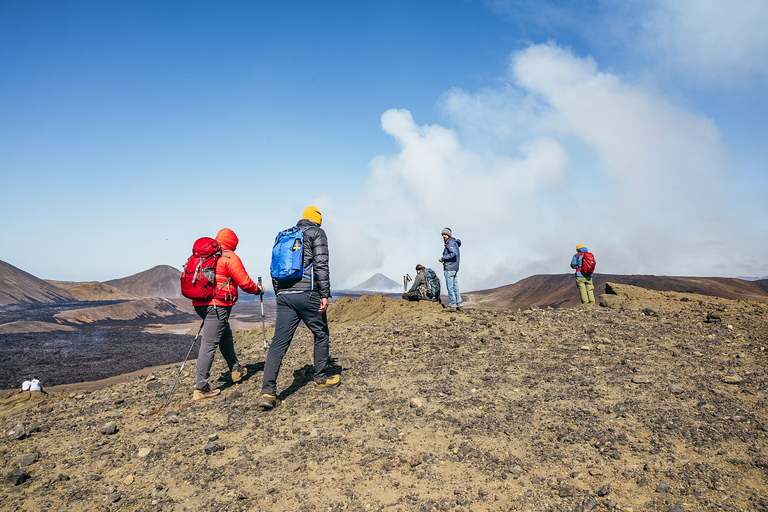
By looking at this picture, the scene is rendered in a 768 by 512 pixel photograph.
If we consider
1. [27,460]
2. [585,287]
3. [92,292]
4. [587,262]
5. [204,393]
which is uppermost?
[587,262]

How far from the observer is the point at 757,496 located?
3.30m

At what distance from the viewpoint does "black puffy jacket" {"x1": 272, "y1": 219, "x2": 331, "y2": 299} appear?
5.41 metres

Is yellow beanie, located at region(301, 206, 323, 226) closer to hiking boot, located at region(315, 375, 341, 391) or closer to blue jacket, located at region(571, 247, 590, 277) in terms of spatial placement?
hiking boot, located at region(315, 375, 341, 391)

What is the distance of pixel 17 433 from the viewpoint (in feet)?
17.4

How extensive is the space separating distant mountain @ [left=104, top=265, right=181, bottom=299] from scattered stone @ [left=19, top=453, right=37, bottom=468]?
6695 cm

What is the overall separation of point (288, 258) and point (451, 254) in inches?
317

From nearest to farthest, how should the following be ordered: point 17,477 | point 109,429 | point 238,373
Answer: point 17,477, point 109,429, point 238,373

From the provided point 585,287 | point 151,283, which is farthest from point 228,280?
point 151,283

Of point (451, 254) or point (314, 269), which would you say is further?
point (451, 254)

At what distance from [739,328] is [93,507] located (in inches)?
444

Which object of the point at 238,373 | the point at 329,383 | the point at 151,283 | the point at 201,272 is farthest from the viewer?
the point at 151,283

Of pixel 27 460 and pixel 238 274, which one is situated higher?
pixel 238 274

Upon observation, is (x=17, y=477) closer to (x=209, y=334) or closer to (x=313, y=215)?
(x=209, y=334)

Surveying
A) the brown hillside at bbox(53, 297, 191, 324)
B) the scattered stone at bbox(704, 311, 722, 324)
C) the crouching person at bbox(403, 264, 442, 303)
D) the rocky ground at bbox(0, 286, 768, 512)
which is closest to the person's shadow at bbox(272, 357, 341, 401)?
the rocky ground at bbox(0, 286, 768, 512)
